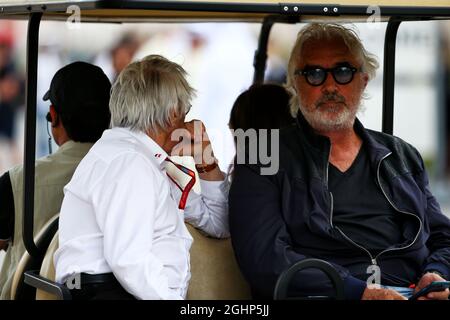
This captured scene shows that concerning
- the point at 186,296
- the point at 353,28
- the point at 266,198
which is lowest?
the point at 186,296

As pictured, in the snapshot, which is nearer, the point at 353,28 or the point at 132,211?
the point at 132,211

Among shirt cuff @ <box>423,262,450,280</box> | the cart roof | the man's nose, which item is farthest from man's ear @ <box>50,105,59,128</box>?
shirt cuff @ <box>423,262,450,280</box>

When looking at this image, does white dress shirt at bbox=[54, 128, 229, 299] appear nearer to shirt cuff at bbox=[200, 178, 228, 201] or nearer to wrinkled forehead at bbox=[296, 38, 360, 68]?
shirt cuff at bbox=[200, 178, 228, 201]

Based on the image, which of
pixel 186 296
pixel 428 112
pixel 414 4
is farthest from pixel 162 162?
pixel 428 112

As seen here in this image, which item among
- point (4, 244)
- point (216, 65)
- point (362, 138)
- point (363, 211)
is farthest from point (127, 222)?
point (216, 65)

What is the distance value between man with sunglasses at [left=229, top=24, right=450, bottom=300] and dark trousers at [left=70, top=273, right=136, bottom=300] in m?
0.53

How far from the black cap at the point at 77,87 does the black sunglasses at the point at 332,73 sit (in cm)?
82

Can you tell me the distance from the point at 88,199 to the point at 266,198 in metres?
0.71

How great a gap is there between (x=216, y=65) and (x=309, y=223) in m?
6.61

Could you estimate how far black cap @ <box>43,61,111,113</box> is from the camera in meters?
4.39

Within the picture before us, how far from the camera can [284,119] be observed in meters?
4.60

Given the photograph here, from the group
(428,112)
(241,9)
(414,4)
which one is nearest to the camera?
(241,9)
